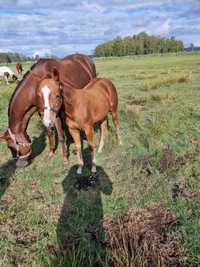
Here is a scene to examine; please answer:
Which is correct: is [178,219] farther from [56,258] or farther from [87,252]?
[56,258]

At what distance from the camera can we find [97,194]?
533cm

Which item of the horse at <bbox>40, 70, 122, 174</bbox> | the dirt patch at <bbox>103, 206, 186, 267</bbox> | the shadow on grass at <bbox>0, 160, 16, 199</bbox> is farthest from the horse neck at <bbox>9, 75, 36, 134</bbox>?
the dirt patch at <bbox>103, 206, 186, 267</bbox>

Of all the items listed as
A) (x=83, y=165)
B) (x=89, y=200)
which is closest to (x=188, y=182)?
(x=89, y=200)

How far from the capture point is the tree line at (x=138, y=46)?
10592 centimetres

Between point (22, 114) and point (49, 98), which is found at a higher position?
point (49, 98)

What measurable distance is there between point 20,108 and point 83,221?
2969mm

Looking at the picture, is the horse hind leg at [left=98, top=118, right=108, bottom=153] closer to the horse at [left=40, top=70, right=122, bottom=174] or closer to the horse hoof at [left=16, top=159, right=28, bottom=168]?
the horse at [left=40, top=70, right=122, bottom=174]

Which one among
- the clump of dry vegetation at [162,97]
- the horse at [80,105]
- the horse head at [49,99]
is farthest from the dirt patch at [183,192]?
the clump of dry vegetation at [162,97]

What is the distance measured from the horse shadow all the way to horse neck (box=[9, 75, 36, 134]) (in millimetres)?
1383

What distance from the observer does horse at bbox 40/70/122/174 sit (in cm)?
512

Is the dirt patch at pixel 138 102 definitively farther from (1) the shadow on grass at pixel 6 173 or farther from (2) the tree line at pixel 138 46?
(2) the tree line at pixel 138 46

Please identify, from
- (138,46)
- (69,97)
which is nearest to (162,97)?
(69,97)

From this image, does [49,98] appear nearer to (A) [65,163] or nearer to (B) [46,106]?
(B) [46,106]

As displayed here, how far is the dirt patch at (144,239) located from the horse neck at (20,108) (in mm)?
3015
